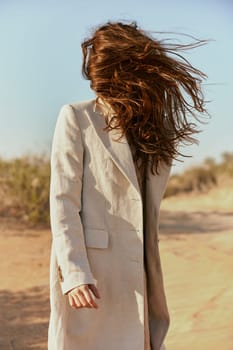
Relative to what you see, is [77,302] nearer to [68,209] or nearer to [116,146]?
[68,209]

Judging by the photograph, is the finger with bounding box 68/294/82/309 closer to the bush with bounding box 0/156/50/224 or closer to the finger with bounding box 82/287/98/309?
the finger with bounding box 82/287/98/309

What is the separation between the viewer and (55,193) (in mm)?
2484

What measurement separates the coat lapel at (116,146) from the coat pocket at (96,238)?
19cm

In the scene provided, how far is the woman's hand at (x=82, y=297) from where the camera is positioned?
241cm

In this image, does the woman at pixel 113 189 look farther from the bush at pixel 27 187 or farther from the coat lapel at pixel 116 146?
the bush at pixel 27 187

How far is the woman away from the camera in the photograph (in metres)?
2.50

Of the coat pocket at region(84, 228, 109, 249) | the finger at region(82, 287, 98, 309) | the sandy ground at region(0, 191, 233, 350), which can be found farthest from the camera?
the sandy ground at region(0, 191, 233, 350)

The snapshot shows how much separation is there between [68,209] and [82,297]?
29cm

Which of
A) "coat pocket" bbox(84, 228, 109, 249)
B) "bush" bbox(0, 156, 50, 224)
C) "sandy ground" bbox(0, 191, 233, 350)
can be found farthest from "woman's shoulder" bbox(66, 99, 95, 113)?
"bush" bbox(0, 156, 50, 224)

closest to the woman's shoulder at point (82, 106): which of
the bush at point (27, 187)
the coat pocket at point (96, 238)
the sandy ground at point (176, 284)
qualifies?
the coat pocket at point (96, 238)

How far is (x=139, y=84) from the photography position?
8.57ft

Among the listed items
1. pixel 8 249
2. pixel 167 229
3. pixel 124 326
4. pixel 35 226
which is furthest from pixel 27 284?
pixel 124 326

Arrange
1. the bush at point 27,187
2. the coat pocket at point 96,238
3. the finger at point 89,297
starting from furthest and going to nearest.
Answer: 1. the bush at point 27,187
2. the coat pocket at point 96,238
3. the finger at point 89,297

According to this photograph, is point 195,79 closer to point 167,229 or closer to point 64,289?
point 64,289
